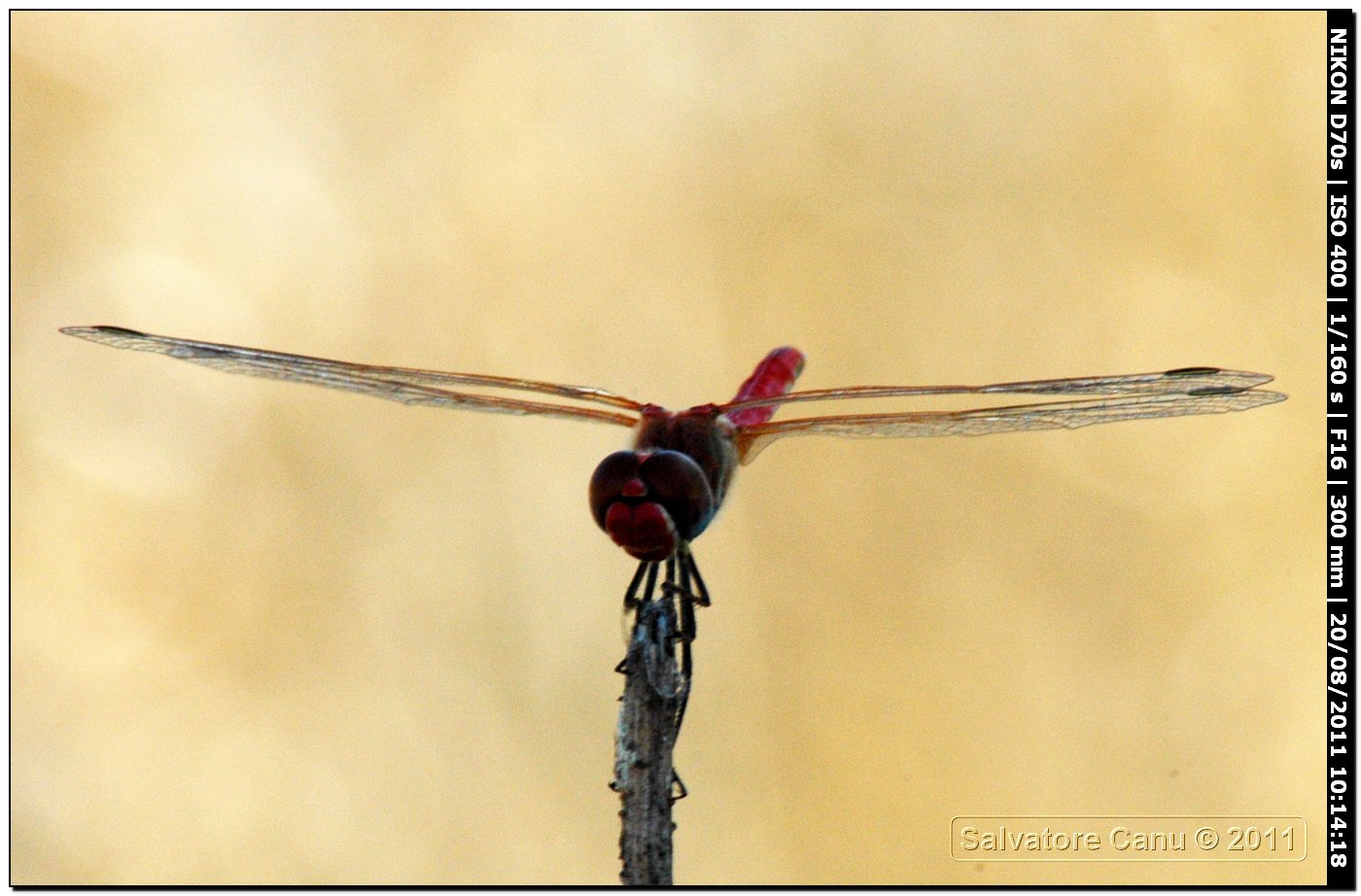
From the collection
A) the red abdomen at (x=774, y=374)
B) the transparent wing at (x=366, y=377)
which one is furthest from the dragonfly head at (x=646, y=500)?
the red abdomen at (x=774, y=374)

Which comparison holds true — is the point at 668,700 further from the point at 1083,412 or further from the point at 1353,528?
the point at 1353,528

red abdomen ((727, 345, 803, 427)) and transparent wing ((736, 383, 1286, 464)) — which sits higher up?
red abdomen ((727, 345, 803, 427))

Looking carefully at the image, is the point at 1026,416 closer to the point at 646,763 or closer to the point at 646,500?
the point at 646,500

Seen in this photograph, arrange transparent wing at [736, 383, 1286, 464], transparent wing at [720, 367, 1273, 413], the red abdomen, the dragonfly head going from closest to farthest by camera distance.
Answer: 1. the dragonfly head
2. transparent wing at [720, 367, 1273, 413]
3. transparent wing at [736, 383, 1286, 464]
4. the red abdomen

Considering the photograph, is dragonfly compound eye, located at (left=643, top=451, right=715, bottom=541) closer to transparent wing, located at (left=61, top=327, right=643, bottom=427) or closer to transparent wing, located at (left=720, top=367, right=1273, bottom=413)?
transparent wing, located at (left=720, top=367, right=1273, bottom=413)

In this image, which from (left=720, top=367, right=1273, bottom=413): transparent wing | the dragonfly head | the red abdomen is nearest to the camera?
the dragonfly head

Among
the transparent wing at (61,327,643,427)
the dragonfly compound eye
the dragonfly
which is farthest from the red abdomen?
the dragonfly compound eye

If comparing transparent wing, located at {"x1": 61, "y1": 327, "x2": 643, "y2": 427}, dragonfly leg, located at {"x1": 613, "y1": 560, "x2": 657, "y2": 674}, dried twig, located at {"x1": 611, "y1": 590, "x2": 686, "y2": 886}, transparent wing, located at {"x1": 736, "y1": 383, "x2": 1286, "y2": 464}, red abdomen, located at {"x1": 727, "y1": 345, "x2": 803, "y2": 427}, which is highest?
red abdomen, located at {"x1": 727, "y1": 345, "x2": 803, "y2": 427}

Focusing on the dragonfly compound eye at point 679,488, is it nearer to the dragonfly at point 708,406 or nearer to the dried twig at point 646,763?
the dragonfly at point 708,406
